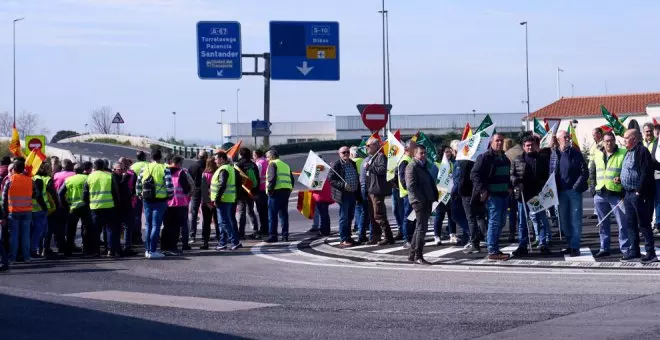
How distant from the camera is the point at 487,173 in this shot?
15703 mm

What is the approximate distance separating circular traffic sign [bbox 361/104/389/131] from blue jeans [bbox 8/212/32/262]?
30.1 feet

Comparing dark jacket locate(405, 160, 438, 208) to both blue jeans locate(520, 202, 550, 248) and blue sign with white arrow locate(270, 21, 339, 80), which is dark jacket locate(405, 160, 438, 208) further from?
blue sign with white arrow locate(270, 21, 339, 80)

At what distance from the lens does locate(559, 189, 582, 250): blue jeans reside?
15.7m

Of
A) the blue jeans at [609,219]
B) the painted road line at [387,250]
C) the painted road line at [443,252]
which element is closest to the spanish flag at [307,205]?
the painted road line at [387,250]

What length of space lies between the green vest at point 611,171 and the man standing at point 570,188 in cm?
36

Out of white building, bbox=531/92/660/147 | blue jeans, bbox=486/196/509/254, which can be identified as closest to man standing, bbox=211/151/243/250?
blue jeans, bbox=486/196/509/254

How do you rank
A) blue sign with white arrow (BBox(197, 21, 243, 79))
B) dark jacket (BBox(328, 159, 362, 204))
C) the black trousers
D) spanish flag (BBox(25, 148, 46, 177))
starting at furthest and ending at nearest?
blue sign with white arrow (BBox(197, 21, 243, 79))
dark jacket (BBox(328, 159, 362, 204))
spanish flag (BBox(25, 148, 46, 177))
the black trousers

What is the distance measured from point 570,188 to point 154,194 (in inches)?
253

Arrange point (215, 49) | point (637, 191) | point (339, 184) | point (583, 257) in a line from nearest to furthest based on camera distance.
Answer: point (637, 191) → point (583, 257) → point (339, 184) → point (215, 49)

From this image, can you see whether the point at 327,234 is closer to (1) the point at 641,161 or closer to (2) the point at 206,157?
(2) the point at 206,157

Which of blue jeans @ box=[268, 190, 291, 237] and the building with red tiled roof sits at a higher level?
the building with red tiled roof

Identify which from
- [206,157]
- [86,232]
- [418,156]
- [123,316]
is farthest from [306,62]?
[123,316]

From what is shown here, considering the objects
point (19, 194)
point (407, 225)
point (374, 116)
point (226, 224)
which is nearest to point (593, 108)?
point (374, 116)

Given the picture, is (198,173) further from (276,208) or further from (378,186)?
(378,186)
